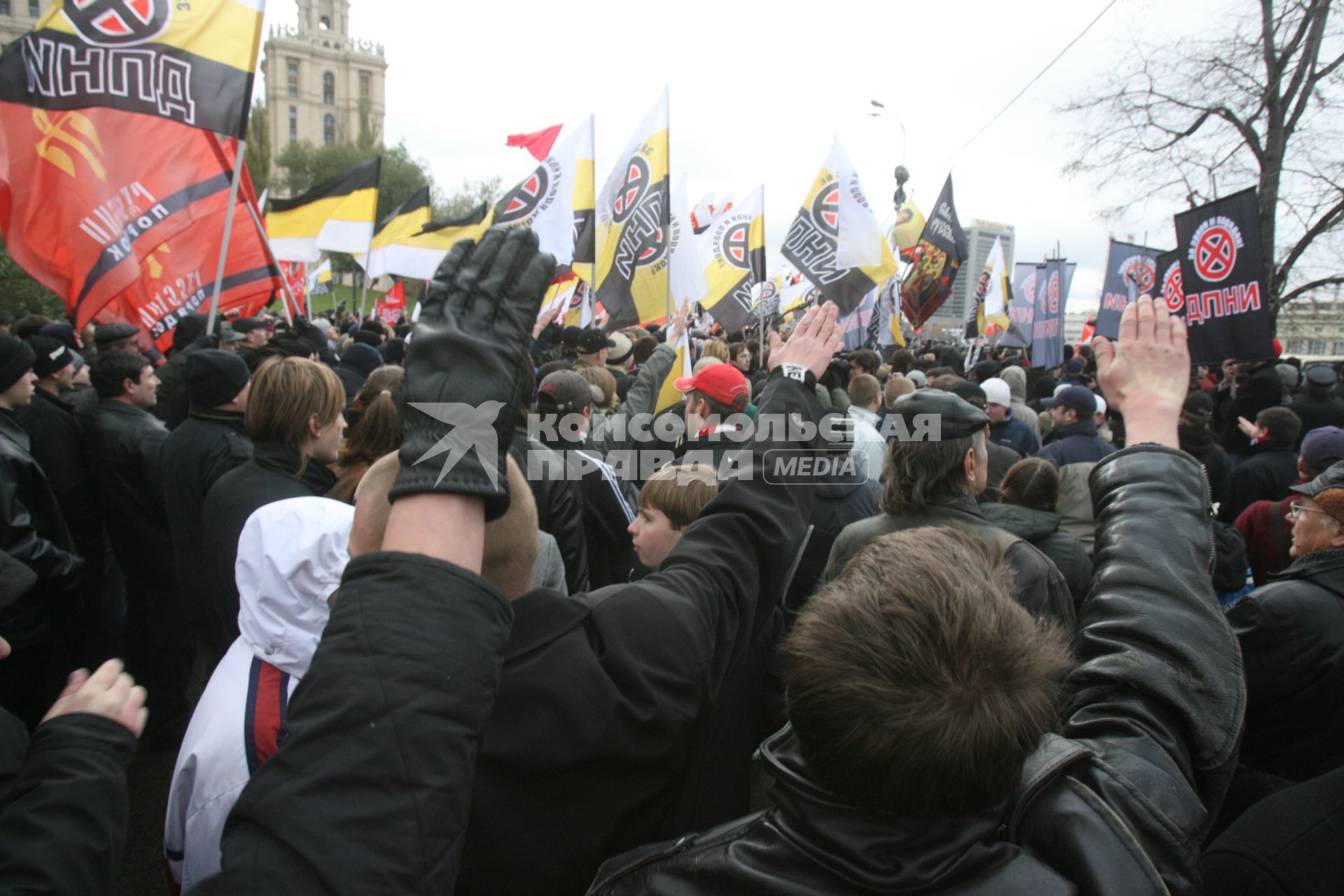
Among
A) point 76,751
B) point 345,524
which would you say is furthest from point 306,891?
point 345,524

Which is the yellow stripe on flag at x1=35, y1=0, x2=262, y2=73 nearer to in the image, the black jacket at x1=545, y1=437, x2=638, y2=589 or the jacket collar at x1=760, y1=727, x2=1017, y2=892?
the black jacket at x1=545, y1=437, x2=638, y2=589

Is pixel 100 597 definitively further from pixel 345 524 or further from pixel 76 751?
pixel 76 751

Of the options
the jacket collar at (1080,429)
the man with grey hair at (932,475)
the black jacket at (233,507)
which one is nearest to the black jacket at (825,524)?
the man with grey hair at (932,475)

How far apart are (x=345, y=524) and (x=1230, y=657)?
1.97m

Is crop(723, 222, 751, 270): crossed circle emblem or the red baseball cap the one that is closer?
the red baseball cap

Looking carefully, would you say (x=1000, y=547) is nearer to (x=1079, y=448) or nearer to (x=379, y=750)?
(x=379, y=750)

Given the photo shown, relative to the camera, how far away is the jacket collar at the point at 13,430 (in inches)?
143

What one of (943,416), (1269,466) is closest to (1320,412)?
(1269,466)

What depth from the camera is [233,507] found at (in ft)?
9.04

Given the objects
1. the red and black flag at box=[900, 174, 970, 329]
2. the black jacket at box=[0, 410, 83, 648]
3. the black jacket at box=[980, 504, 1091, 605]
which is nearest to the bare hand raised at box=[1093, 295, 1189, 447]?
the black jacket at box=[980, 504, 1091, 605]

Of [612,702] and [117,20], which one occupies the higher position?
[117,20]

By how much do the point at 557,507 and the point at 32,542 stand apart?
2.09 metres

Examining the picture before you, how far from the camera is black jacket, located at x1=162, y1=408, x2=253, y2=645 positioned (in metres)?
3.43

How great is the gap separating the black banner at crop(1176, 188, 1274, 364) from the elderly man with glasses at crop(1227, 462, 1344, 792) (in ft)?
8.11
